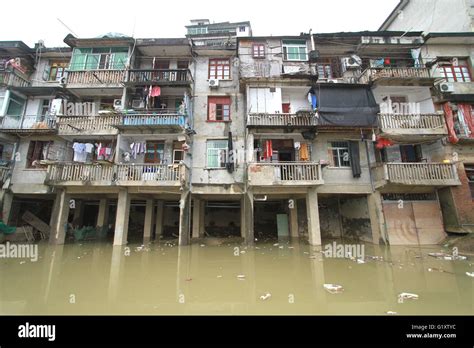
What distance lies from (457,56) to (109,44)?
24477 mm

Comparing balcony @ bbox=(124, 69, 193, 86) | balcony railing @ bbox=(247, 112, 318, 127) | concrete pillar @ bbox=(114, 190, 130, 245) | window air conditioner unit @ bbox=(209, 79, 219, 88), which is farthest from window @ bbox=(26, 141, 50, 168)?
balcony railing @ bbox=(247, 112, 318, 127)

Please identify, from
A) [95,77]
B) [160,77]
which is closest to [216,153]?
[160,77]

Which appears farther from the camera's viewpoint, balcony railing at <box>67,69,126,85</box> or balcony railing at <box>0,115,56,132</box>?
balcony railing at <box>67,69,126,85</box>

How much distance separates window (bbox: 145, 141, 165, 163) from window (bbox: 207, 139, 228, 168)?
3241mm

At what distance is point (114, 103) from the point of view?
16.2 meters

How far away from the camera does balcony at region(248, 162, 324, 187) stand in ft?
42.8

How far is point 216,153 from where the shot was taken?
51.1 feet

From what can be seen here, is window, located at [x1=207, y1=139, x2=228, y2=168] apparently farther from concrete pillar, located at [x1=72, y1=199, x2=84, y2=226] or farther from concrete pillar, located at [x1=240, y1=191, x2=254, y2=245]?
concrete pillar, located at [x1=72, y1=199, x2=84, y2=226]

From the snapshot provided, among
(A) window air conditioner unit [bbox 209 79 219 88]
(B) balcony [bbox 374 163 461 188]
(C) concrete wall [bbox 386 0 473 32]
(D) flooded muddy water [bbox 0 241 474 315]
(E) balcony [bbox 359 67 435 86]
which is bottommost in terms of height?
(D) flooded muddy water [bbox 0 241 474 315]

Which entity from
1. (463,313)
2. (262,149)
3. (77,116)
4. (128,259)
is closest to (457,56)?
(262,149)

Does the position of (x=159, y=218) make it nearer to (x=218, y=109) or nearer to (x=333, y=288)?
(x=218, y=109)
